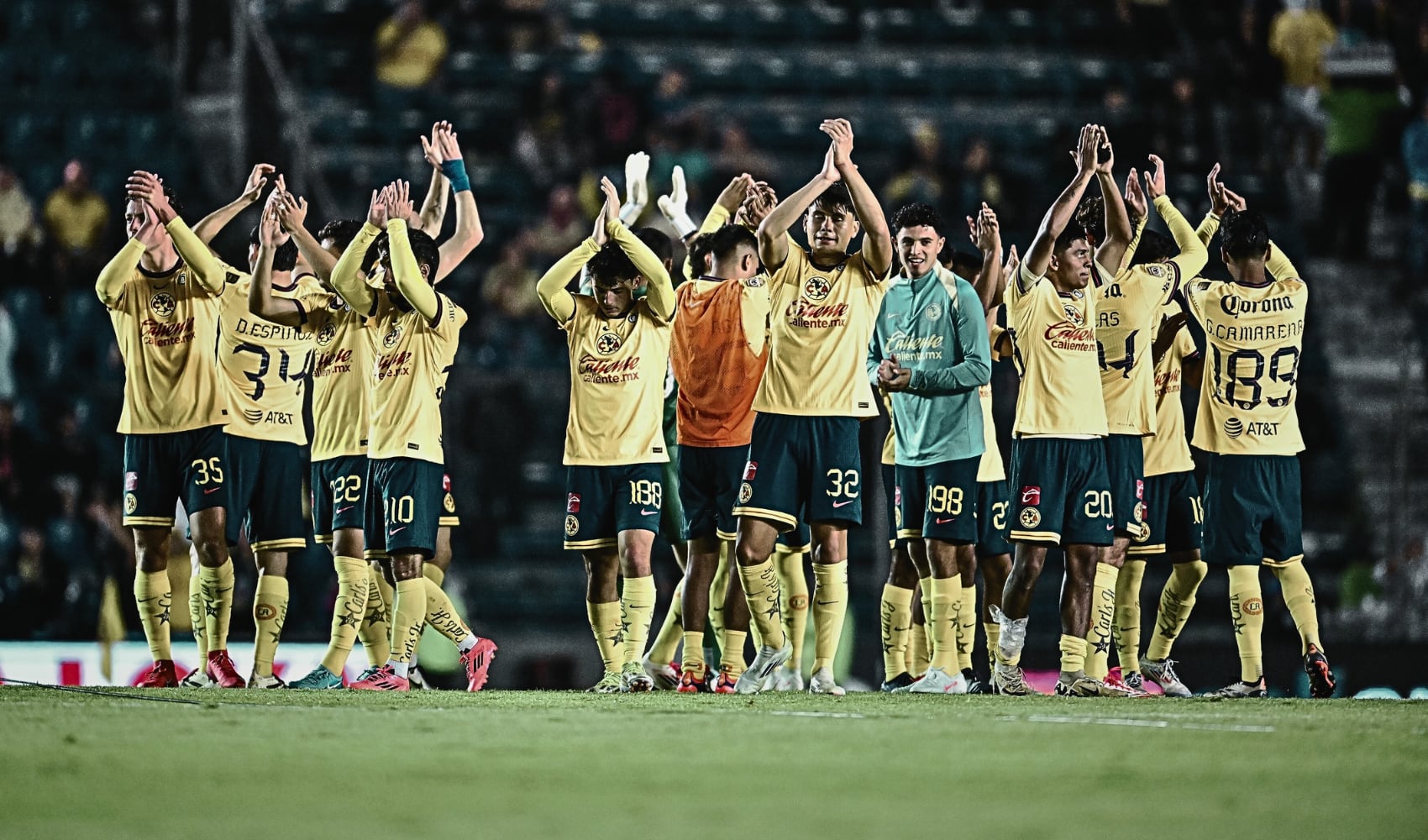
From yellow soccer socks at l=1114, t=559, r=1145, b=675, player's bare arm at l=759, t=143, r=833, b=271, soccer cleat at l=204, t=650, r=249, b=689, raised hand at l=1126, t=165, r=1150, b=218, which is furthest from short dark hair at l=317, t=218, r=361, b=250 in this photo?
yellow soccer socks at l=1114, t=559, r=1145, b=675

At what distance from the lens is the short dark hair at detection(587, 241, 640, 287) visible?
8.90 meters

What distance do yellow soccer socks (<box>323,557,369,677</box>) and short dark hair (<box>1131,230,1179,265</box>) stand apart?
4195 mm

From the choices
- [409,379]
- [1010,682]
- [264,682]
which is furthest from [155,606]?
[1010,682]

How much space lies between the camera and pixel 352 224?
32.0ft

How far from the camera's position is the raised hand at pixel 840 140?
323 inches

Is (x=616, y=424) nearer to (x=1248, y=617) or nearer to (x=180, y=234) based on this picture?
(x=180, y=234)

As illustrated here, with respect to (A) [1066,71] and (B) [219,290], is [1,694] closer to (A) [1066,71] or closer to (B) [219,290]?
(B) [219,290]

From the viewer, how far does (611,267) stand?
8922 millimetres

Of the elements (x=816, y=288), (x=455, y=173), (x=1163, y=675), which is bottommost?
(x=1163, y=675)

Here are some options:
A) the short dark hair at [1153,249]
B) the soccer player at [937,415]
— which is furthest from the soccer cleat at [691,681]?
the short dark hair at [1153,249]

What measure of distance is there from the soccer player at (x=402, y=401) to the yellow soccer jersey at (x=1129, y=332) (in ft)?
10.3

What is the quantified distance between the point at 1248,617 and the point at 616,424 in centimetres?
318

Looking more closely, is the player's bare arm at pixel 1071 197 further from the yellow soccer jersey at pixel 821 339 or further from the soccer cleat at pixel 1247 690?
the soccer cleat at pixel 1247 690

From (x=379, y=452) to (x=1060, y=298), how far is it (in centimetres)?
324
